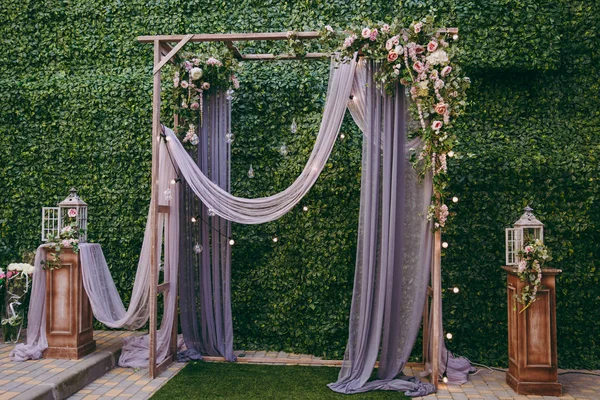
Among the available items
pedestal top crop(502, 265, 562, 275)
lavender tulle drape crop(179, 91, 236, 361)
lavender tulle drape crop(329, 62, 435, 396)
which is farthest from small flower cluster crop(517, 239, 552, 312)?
lavender tulle drape crop(179, 91, 236, 361)

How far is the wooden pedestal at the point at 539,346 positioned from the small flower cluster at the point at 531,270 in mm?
61

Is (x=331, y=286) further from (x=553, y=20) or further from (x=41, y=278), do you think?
(x=553, y=20)

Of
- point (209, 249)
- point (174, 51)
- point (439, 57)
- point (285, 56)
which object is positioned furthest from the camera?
point (209, 249)

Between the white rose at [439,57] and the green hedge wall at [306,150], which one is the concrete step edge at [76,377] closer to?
the green hedge wall at [306,150]

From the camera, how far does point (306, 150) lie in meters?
5.70

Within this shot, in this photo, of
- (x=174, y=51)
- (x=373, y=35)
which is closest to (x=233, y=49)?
(x=174, y=51)

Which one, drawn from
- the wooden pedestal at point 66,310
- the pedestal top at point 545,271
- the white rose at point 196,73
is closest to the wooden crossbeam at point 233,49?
the white rose at point 196,73

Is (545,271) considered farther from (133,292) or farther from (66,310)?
(66,310)

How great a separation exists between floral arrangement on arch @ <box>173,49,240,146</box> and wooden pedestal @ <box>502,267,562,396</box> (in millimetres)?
3296

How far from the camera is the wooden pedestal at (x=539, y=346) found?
4352mm

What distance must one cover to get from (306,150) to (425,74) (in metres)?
1.71

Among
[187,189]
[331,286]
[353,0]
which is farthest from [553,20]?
[187,189]

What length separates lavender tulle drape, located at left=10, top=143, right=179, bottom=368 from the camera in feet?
16.2

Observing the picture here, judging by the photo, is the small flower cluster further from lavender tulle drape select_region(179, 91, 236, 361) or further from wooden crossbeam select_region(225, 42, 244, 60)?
wooden crossbeam select_region(225, 42, 244, 60)
